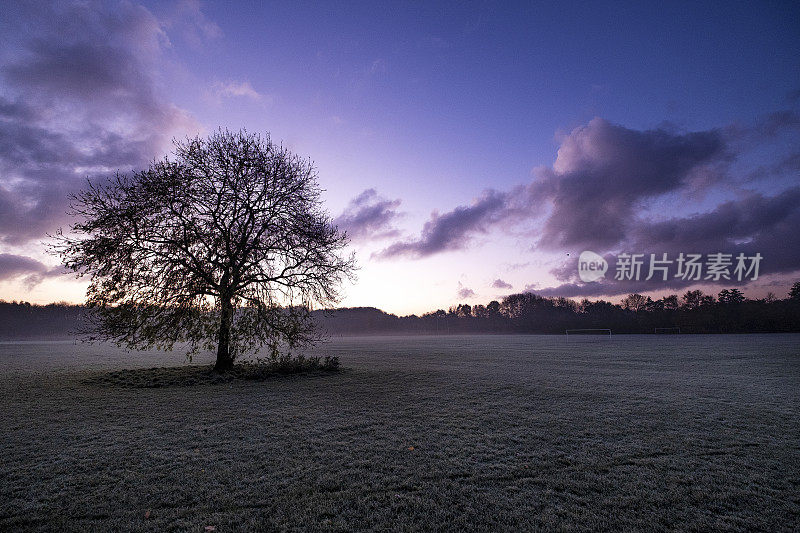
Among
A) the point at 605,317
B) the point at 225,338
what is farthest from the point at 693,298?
the point at 225,338

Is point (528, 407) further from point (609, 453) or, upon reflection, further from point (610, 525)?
point (610, 525)

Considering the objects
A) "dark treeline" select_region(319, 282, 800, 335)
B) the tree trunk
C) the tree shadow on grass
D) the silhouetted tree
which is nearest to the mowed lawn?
the tree shadow on grass

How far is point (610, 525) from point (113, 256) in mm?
17713

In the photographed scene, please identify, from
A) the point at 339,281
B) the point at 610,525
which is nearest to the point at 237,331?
the point at 339,281

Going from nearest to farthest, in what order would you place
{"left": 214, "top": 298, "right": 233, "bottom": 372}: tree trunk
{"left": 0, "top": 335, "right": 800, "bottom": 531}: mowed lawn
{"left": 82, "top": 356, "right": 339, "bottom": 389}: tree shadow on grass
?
{"left": 0, "top": 335, "right": 800, "bottom": 531}: mowed lawn
{"left": 82, "top": 356, "right": 339, "bottom": 389}: tree shadow on grass
{"left": 214, "top": 298, "right": 233, "bottom": 372}: tree trunk

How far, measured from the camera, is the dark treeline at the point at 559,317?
4210 inches

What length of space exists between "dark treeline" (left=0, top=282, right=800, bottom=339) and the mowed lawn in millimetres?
74959

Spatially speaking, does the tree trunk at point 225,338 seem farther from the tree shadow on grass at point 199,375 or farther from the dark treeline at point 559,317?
the dark treeline at point 559,317

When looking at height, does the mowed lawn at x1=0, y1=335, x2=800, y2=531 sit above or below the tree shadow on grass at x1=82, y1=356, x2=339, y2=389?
above

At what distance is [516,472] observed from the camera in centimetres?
536

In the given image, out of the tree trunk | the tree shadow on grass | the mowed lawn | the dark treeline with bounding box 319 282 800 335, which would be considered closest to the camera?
the mowed lawn

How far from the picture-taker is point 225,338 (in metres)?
16.2

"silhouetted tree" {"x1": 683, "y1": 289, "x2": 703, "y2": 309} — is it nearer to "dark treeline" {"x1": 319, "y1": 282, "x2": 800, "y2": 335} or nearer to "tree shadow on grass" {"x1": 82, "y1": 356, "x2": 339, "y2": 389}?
"dark treeline" {"x1": 319, "y1": 282, "x2": 800, "y2": 335}

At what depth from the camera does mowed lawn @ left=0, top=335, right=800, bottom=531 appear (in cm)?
416
